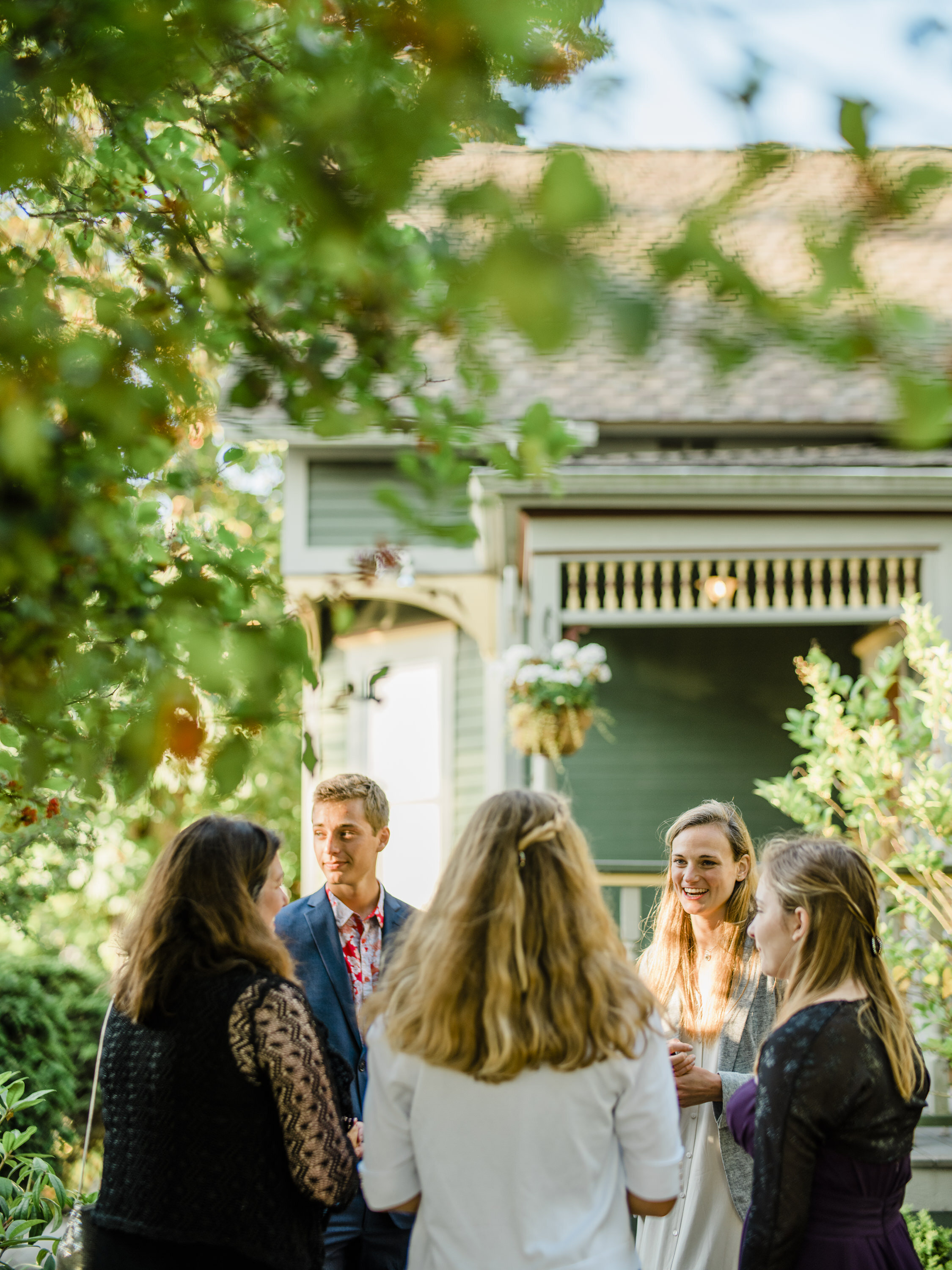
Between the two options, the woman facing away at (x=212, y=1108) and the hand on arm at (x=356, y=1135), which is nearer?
the woman facing away at (x=212, y=1108)

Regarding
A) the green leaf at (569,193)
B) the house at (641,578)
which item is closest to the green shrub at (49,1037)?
the house at (641,578)

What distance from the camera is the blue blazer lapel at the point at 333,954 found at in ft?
10.8

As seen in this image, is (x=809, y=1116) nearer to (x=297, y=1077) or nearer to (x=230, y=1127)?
(x=297, y=1077)

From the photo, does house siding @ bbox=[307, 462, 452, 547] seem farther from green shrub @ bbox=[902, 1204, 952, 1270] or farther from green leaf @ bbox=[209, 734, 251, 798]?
green leaf @ bbox=[209, 734, 251, 798]

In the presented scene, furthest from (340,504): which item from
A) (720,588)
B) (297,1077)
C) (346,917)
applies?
(297,1077)

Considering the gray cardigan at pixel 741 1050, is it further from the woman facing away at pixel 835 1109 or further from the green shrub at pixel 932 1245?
the green shrub at pixel 932 1245

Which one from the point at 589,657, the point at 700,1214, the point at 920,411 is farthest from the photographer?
the point at 589,657

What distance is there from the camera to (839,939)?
2.42 metres

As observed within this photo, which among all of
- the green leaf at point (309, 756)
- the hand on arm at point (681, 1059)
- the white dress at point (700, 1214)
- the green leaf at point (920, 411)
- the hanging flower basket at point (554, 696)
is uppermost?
the hanging flower basket at point (554, 696)

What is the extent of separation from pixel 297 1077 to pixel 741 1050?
1.23 metres

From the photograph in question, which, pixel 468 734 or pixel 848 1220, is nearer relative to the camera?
pixel 848 1220

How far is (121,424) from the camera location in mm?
1588

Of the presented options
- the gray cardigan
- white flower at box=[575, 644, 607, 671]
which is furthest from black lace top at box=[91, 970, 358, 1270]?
white flower at box=[575, 644, 607, 671]

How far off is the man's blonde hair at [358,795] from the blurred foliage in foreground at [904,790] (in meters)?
2.32
